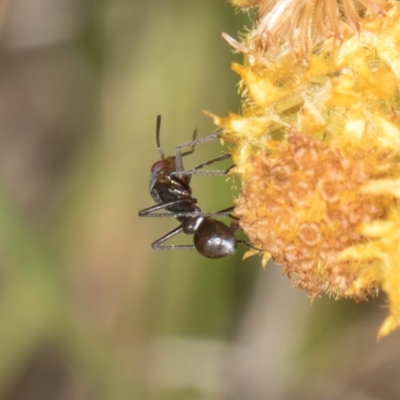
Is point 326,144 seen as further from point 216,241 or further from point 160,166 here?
point 160,166

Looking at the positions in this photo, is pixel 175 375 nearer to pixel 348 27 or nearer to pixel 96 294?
pixel 96 294

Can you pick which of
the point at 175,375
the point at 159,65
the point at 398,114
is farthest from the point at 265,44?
the point at 175,375

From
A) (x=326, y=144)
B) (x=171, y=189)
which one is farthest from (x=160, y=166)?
(x=326, y=144)

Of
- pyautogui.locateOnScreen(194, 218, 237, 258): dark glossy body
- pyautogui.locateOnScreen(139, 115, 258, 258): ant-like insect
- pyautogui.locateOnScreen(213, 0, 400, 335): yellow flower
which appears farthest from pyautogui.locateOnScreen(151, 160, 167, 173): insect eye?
pyautogui.locateOnScreen(213, 0, 400, 335): yellow flower

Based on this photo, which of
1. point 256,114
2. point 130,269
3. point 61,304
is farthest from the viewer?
point 130,269

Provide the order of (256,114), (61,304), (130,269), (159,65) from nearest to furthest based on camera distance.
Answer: (256,114)
(61,304)
(159,65)
(130,269)

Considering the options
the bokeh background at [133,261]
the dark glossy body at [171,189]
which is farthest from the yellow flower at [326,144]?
the bokeh background at [133,261]

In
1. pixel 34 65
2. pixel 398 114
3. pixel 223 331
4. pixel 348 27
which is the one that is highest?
pixel 34 65
